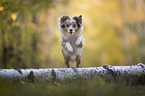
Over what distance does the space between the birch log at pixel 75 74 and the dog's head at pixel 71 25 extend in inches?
63.3

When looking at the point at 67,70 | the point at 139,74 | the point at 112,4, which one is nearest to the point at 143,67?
the point at 139,74

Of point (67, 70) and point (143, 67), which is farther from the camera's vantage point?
point (143, 67)

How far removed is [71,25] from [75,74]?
1899mm

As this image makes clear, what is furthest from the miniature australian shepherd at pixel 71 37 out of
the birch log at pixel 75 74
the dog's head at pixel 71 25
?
the birch log at pixel 75 74

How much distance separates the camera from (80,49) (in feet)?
17.4

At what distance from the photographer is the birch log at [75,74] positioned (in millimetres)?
3402

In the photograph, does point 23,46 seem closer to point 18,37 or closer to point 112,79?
point 18,37

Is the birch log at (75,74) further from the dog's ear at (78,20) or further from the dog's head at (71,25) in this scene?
the dog's ear at (78,20)

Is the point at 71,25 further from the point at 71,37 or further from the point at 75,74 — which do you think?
the point at 75,74

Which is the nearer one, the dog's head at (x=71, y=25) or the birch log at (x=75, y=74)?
the birch log at (x=75, y=74)

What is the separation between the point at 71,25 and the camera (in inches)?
→ 195

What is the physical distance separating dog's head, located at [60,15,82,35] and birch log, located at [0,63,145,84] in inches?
63.3

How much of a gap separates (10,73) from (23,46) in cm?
828

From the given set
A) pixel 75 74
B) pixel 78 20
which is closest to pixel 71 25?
pixel 78 20
